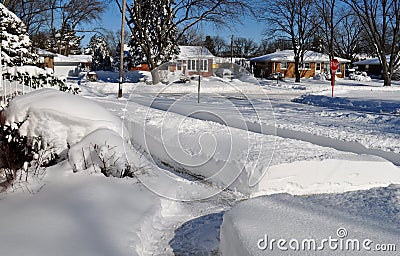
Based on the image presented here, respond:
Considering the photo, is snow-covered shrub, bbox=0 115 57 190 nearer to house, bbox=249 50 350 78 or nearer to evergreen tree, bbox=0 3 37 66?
evergreen tree, bbox=0 3 37 66

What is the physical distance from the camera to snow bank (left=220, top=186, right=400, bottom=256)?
3195 millimetres

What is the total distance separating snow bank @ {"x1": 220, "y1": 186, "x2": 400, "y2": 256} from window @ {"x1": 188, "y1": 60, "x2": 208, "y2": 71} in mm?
5336

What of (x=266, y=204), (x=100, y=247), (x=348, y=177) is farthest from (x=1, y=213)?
(x=348, y=177)

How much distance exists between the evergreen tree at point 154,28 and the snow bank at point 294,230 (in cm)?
3087

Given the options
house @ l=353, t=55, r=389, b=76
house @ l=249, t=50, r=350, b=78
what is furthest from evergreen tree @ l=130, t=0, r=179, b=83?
house @ l=353, t=55, r=389, b=76

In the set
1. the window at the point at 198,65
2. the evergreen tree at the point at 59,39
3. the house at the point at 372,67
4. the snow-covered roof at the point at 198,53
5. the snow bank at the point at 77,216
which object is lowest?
the snow bank at the point at 77,216

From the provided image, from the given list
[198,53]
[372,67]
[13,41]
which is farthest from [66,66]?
[372,67]

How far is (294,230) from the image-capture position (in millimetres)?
3529

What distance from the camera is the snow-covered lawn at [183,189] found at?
12.5 feet

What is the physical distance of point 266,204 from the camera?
14.0 ft

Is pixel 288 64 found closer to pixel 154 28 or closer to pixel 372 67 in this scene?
pixel 372 67

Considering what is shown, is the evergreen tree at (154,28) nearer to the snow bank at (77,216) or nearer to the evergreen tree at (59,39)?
the evergreen tree at (59,39)

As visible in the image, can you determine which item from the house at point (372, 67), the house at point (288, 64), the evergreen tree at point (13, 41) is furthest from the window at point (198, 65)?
the house at point (372, 67)

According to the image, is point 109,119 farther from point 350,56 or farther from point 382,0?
point 350,56
